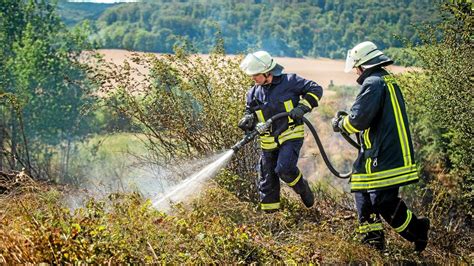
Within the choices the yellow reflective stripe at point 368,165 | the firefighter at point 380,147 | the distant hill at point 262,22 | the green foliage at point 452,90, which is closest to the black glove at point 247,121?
the firefighter at point 380,147

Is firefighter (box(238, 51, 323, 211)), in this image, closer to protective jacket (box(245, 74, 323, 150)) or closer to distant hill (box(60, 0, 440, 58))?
protective jacket (box(245, 74, 323, 150))

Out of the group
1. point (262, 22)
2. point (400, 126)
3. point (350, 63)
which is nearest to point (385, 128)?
point (400, 126)

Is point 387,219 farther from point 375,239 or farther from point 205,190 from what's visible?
point 205,190

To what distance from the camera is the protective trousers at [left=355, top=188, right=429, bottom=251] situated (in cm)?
529

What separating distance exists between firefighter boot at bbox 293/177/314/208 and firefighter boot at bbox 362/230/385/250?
1.04m

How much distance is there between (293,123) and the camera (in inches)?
246

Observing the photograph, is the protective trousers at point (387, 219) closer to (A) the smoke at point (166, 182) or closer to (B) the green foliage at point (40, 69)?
(A) the smoke at point (166, 182)

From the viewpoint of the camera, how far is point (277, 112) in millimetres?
6301

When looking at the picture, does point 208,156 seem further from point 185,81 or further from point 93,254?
point 93,254

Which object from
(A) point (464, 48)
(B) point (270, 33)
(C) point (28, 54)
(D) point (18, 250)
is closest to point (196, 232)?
(D) point (18, 250)

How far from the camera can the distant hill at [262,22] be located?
3041 inches

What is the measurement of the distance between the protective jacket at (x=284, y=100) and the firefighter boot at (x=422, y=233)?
1512mm

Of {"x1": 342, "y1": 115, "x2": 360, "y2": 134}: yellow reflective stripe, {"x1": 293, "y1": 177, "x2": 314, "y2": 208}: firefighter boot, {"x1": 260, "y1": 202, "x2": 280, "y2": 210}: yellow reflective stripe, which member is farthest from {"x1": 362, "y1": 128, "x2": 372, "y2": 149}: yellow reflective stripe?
{"x1": 260, "y1": 202, "x2": 280, "y2": 210}: yellow reflective stripe

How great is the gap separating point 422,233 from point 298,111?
1.59 meters
